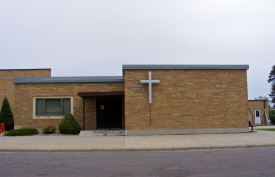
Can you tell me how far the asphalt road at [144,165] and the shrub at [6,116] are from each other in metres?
15.1

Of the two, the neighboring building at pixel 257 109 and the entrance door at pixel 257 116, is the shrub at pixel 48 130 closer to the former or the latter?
the neighboring building at pixel 257 109

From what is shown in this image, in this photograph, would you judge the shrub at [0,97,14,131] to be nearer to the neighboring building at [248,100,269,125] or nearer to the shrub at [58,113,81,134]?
the shrub at [58,113,81,134]

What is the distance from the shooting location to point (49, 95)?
771 inches

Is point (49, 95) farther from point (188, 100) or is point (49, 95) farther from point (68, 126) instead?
point (188, 100)

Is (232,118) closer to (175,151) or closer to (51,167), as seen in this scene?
(175,151)

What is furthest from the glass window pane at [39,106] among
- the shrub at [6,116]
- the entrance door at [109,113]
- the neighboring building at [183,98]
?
the shrub at [6,116]

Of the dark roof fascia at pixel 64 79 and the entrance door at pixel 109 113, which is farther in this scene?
the entrance door at pixel 109 113

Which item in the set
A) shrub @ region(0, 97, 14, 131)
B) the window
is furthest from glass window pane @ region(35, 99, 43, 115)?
shrub @ region(0, 97, 14, 131)

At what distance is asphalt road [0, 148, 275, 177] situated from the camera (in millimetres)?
7312

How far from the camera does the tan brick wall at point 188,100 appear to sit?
657 inches

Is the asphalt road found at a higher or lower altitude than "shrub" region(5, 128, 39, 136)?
lower

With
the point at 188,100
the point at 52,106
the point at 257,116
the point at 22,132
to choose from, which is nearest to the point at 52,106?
the point at 52,106

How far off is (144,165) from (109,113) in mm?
11515

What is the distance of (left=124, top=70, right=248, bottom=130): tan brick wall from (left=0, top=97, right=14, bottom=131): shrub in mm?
13433
